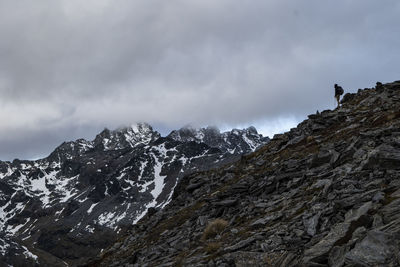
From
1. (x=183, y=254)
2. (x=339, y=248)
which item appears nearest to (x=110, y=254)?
(x=183, y=254)

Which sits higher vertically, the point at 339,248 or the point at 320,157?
the point at 320,157

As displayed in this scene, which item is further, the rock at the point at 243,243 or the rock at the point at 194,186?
the rock at the point at 194,186

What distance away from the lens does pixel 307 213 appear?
55.9ft

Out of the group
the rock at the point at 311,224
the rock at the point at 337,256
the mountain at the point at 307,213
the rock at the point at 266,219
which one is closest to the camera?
the rock at the point at 337,256

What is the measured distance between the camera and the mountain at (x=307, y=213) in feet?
41.0

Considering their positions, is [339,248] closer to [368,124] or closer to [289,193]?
[289,193]

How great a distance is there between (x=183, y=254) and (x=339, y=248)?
11398 millimetres

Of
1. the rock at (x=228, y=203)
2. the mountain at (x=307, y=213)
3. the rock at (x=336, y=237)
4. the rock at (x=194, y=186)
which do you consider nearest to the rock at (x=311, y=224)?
the mountain at (x=307, y=213)

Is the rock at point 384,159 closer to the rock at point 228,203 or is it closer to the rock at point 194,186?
the rock at point 228,203

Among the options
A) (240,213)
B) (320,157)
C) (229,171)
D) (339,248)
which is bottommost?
(339,248)

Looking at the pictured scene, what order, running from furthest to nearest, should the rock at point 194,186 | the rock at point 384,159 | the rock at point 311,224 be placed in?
the rock at point 194,186 < the rock at point 384,159 < the rock at point 311,224

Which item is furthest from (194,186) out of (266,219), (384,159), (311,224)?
(311,224)

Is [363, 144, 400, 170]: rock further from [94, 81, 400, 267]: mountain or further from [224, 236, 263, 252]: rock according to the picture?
[224, 236, 263, 252]: rock

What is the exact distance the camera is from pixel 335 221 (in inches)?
590
